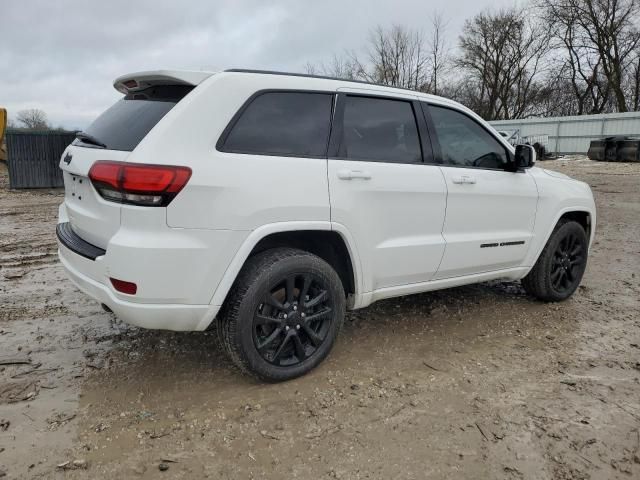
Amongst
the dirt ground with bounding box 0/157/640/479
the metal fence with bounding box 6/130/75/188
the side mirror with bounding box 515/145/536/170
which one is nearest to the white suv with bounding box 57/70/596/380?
the side mirror with bounding box 515/145/536/170

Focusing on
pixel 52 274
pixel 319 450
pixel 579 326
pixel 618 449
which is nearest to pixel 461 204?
pixel 579 326

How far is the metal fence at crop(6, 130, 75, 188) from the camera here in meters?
12.2

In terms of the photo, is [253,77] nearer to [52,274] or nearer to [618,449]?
[618,449]

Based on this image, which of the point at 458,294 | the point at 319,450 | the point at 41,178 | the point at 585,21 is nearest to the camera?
the point at 319,450

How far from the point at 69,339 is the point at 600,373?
372cm

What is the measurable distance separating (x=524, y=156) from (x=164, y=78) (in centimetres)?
281

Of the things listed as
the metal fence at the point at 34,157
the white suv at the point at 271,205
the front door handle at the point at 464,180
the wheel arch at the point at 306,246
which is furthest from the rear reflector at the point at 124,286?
the metal fence at the point at 34,157

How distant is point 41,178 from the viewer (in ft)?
41.5

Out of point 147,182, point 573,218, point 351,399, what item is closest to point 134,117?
point 147,182

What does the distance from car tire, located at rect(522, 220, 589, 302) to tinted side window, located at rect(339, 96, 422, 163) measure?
5.89 feet

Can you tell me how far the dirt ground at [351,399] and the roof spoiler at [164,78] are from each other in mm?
1788

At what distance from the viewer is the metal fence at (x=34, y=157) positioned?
1221 cm

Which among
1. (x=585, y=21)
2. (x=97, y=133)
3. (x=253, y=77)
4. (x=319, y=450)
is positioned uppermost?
(x=585, y=21)

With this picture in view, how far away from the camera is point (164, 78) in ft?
9.21
